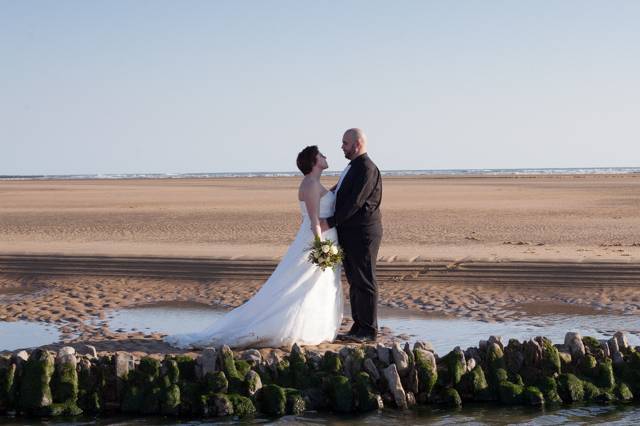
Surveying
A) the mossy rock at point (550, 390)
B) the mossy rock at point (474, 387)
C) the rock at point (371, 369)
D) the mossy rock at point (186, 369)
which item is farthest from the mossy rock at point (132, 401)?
the mossy rock at point (550, 390)

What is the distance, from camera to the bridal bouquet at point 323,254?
927cm

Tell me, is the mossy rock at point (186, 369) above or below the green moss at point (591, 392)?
above

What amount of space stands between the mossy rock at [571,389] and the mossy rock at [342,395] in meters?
1.70

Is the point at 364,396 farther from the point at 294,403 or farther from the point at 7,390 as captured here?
the point at 7,390

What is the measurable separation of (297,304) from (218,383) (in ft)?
5.87

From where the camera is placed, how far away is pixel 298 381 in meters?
7.84

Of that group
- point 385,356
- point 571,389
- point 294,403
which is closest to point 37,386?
point 294,403

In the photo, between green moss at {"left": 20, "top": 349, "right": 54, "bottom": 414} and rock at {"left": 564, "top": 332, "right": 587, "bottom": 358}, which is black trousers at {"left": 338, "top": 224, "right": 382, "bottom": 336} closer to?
rock at {"left": 564, "top": 332, "right": 587, "bottom": 358}

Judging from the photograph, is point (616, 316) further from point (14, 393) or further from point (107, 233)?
point (107, 233)

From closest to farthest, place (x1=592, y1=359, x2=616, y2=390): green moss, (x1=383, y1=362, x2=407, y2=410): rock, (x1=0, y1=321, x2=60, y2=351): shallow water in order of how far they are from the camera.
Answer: (x1=383, y1=362, x2=407, y2=410): rock → (x1=592, y1=359, x2=616, y2=390): green moss → (x1=0, y1=321, x2=60, y2=351): shallow water

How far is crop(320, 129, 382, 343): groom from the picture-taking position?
31.0 feet

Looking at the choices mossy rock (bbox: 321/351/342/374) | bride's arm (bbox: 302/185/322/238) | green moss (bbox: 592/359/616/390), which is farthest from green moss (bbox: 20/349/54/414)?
green moss (bbox: 592/359/616/390)

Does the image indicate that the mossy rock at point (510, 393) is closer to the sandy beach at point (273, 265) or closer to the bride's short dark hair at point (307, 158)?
the bride's short dark hair at point (307, 158)

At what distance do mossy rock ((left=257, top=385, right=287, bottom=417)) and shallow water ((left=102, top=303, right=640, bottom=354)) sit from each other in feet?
7.73
